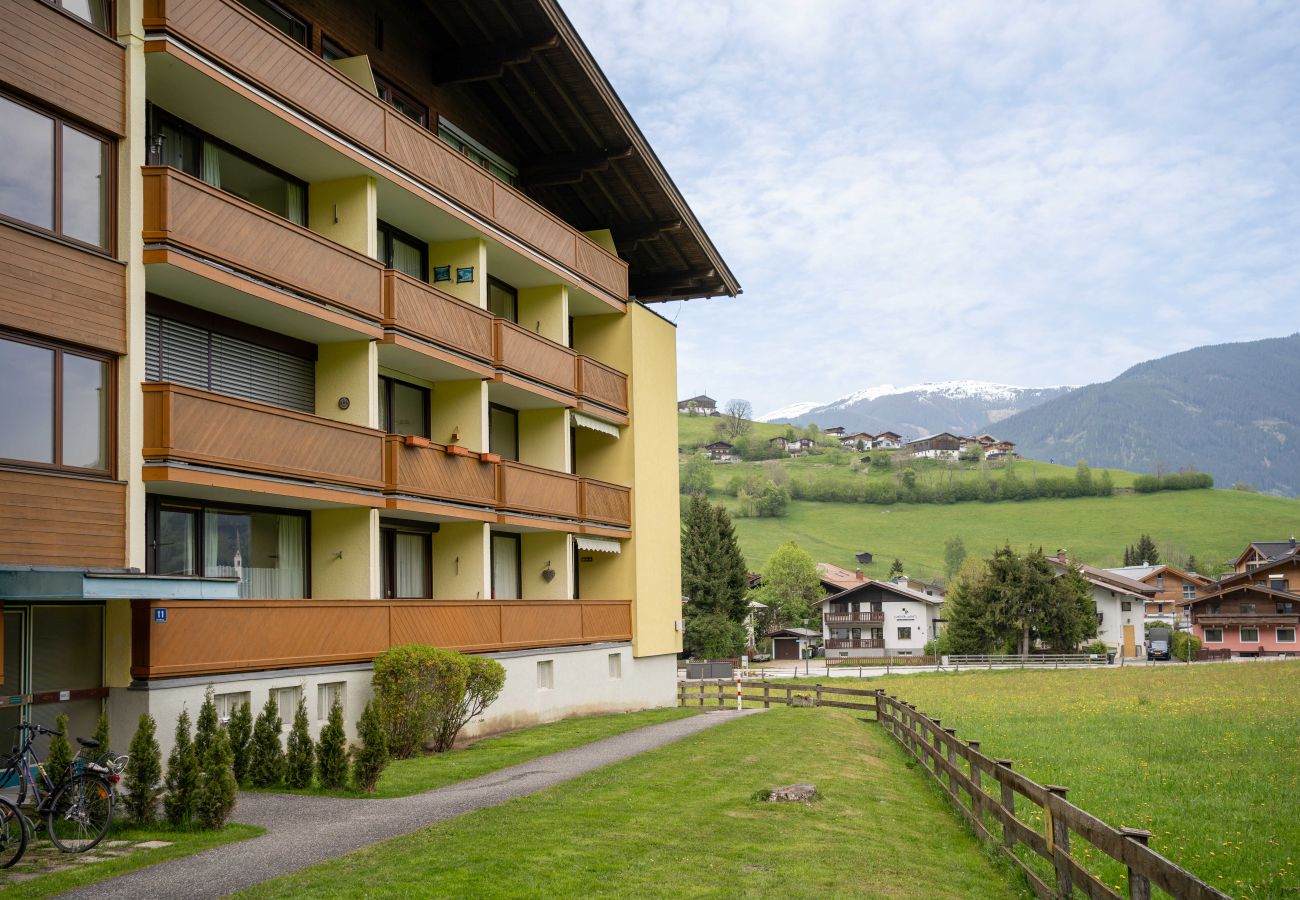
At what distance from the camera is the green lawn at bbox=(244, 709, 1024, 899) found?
10758 millimetres

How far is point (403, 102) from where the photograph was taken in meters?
27.0

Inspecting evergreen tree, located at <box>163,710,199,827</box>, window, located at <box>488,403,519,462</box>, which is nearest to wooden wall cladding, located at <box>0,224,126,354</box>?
evergreen tree, located at <box>163,710,199,827</box>

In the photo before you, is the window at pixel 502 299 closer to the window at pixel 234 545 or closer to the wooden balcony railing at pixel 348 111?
the wooden balcony railing at pixel 348 111

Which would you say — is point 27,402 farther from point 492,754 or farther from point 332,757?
point 492,754

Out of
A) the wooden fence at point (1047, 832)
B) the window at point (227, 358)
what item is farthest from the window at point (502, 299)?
the wooden fence at point (1047, 832)

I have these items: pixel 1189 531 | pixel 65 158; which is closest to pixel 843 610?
pixel 1189 531

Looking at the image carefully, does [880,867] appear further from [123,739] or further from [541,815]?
[123,739]

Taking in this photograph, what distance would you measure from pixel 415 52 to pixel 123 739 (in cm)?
1741

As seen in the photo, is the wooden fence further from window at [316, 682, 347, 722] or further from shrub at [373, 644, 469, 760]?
window at [316, 682, 347, 722]

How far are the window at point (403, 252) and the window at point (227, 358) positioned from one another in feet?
13.6

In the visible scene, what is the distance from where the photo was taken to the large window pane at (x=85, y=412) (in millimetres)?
15562

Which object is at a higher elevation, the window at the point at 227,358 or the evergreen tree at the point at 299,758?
the window at the point at 227,358

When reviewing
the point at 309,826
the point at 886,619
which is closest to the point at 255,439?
the point at 309,826

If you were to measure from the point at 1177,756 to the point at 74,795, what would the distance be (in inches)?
802
